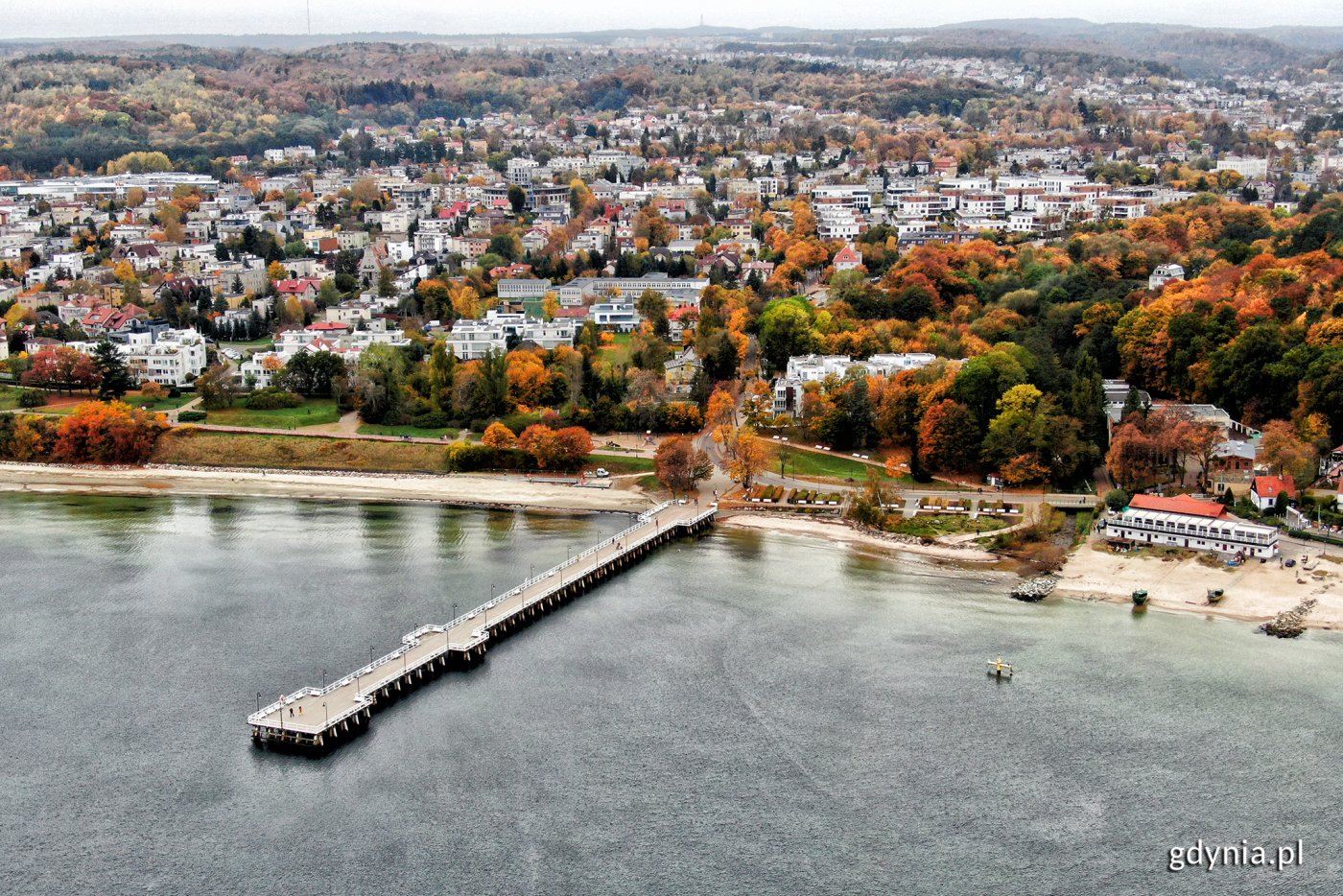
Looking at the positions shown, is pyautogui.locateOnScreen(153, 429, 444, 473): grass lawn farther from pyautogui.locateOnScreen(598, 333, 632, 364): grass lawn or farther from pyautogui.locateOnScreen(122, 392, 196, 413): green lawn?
pyautogui.locateOnScreen(598, 333, 632, 364): grass lawn

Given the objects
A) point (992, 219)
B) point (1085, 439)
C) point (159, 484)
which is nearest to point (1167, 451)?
point (1085, 439)

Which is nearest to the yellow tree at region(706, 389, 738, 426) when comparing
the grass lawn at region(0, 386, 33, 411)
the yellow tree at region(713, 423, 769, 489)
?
the yellow tree at region(713, 423, 769, 489)

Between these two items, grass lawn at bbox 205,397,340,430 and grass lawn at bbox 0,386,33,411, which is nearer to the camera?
grass lawn at bbox 205,397,340,430

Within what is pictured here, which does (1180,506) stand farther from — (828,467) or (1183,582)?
(828,467)

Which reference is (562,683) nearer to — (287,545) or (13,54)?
(287,545)

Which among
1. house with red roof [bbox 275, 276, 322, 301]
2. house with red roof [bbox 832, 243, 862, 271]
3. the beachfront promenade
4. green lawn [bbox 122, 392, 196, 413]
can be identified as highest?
house with red roof [bbox 832, 243, 862, 271]

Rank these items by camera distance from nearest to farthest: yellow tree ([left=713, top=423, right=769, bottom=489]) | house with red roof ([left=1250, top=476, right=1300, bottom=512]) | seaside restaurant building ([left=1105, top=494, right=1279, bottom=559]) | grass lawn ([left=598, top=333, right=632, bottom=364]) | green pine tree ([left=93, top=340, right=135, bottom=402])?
1. seaside restaurant building ([left=1105, top=494, right=1279, bottom=559])
2. house with red roof ([left=1250, top=476, right=1300, bottom=512])
3. yellow tree ([left=713, top=423, right=769, bottom=489])
4. green pine tree ([left=93, top=340, right=135, bottom=402])
5. grass lawn ([left=598, top=333, right=632, bottom=364])
